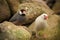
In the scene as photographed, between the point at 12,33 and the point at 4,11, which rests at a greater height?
the point at 12,33

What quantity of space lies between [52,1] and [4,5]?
5.09m

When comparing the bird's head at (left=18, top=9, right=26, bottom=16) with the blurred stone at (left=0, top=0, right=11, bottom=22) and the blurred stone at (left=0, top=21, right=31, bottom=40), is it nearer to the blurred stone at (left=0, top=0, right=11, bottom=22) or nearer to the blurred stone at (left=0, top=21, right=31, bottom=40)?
the blurred stone at (left=0, top=0, right=11, bottom=22)

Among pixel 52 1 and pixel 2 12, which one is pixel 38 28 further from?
pixel 52 1

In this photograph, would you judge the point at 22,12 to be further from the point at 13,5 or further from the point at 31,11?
the point at 13,5

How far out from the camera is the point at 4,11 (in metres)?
5.95

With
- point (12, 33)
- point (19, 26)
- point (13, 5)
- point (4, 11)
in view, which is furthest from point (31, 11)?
point (12, 33)

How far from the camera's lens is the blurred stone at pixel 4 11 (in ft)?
19.2

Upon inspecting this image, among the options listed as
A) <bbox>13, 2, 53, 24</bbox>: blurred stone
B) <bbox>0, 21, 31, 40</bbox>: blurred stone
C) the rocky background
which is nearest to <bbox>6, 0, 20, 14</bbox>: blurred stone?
the rocky background

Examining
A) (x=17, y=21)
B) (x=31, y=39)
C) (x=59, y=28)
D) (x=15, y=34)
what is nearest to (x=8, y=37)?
(x=15, y=34)

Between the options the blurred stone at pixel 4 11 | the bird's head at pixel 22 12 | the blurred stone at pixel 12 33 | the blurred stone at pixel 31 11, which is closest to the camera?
the blurred stone at pixel 12 33

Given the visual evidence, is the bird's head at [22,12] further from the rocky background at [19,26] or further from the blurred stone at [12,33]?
A: the blurred stone at [12,33]

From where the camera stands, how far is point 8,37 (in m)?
4.05

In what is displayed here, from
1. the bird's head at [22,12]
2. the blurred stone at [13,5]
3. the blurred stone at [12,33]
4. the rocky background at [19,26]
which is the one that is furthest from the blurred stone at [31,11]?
the blurred stone at [12,33]

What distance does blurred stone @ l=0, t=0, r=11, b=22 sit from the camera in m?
5.85
